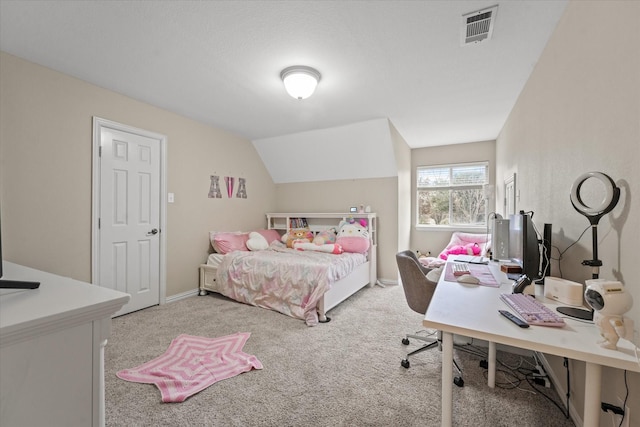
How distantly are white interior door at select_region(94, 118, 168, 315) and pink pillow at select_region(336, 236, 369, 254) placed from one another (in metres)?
2.43

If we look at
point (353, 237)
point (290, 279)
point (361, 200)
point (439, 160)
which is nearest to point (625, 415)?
point (290, 279)

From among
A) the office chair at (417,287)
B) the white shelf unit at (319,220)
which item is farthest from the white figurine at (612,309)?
the white shelf unit at (319,220)

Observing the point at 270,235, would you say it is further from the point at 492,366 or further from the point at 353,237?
the point at 492,366

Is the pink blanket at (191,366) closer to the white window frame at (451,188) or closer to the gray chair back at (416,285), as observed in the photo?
the gray chair back at (416,285)

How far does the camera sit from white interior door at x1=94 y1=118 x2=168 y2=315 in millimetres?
2822

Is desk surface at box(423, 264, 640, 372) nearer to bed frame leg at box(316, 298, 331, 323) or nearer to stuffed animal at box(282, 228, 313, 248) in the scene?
bed frame leg at box(316, 298, 331, 323)

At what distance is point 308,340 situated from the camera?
2.46 metres

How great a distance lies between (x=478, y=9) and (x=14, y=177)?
367 cm

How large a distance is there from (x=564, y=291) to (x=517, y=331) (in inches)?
23.9

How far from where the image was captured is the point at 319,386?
1822 mm

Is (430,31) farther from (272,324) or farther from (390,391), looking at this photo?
(272,324)

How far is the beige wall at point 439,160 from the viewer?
4926 millimetres

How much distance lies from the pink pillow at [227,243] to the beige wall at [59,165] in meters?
0.39

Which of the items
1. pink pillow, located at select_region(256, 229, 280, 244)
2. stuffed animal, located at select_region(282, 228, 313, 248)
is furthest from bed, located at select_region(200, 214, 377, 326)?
pink pillow, located at select_region(256, 229, 280, 244)
